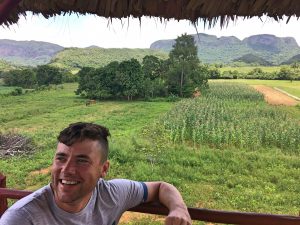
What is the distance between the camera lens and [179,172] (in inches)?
364

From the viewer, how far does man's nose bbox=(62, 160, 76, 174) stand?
1162mm

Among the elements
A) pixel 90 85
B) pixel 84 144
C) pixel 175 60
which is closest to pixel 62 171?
pixel 84 144

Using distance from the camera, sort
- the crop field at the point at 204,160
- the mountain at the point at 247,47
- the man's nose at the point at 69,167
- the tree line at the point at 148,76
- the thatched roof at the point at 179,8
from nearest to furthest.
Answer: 1. the man's nose at the point at 69,167
2. the thatched roof at the point at 179,8
3. the crop field at the point at 204,160
4. the tree line at the point at 148,76
5. the mountain at the point at 247,47

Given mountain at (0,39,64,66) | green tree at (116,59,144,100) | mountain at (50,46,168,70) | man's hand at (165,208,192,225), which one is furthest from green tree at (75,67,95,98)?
mountain at (0,39,64,66)

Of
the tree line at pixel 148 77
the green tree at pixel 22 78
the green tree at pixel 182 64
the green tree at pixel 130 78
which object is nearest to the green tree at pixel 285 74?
the tree line at pixel 148 77

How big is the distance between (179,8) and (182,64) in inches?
1250

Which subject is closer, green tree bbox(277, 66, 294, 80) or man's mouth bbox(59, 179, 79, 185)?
man's mouth bbox(59, 179, 79, 185)

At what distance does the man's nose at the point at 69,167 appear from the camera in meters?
1.16

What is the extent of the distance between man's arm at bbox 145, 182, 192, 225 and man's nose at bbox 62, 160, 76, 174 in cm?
32

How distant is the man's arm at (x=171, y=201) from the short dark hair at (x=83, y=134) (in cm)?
24

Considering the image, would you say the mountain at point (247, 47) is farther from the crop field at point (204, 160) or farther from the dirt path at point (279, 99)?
the crop field at point (204, 160)

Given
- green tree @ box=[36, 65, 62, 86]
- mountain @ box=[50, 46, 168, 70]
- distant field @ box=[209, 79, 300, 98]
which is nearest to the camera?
distant field @ box=[209, 79, 300, 98]

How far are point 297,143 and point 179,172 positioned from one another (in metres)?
5.40

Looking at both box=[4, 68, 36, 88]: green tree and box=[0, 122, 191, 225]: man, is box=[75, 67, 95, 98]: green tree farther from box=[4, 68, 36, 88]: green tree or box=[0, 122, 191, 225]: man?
box=[0, 122, 191, 225]: man
